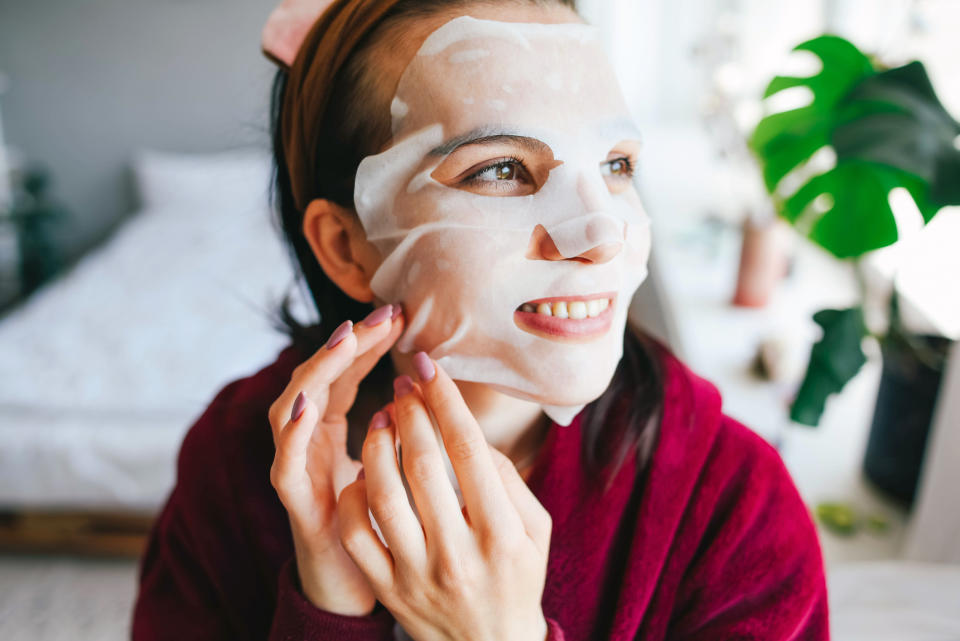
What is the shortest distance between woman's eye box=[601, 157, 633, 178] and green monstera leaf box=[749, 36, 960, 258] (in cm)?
33

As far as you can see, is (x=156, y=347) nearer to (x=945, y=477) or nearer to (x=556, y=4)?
(x=556, y=4)

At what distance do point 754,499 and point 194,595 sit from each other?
2.01 ft

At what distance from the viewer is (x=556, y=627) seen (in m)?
0.59

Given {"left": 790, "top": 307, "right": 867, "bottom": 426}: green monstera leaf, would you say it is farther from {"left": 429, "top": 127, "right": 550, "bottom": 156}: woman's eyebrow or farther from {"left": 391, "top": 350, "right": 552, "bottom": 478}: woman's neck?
{"left": 429, "top": 127, "right": 550, "bottom": 156}: woman's eyebrow

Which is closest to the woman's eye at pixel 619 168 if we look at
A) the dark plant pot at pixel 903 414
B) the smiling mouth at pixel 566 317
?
the smiling mouth at pixel 566 317

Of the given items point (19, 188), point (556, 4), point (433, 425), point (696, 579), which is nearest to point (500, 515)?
point (433, 425)

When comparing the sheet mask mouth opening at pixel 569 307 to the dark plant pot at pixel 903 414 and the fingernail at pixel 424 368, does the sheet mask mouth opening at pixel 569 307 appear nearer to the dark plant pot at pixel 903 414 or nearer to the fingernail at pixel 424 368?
the fingernail at pixel 424 368

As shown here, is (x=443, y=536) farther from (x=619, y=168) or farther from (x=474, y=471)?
(x=619, y=168)

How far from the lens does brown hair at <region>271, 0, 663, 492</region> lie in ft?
2.03

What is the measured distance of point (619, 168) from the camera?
25.6 inches

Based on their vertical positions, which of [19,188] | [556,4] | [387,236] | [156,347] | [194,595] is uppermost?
[556,4]

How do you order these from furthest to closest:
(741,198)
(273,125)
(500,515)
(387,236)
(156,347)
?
1. (741,198)
2. (156,347)
3. (273,125)
4. (387,236)
5. (500,515)

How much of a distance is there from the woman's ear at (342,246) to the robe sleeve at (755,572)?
41 centimetres

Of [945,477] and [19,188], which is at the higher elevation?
[945,477]
